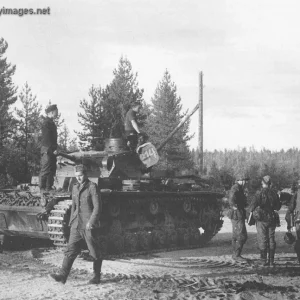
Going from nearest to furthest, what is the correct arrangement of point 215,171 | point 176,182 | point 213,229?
point 176,182 → point 213,229 → point 215,171

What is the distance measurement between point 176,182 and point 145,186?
177 centimetres

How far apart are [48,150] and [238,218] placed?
14.7ft

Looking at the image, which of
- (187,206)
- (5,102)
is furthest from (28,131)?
(187,206)

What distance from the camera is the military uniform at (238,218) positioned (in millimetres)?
11258

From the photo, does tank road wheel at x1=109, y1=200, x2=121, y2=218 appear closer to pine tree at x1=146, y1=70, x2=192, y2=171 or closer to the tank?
the tank

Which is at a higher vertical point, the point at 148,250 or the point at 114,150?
the point at 114,150

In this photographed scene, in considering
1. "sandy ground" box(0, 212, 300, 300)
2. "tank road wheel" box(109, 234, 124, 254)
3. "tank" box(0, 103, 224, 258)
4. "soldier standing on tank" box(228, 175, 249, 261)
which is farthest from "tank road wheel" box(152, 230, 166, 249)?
"soldier standing on tank" box(228, 175, 249, 261)

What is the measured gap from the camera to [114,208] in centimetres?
1259

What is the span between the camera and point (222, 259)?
1162 centimetres

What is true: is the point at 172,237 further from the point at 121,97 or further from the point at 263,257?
the point at 121,97

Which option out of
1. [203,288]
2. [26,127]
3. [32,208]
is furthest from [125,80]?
[203,288]

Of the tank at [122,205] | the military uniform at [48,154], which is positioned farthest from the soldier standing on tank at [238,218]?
the military uniform at [48,154]

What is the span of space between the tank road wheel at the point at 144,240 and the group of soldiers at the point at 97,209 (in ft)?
6.04

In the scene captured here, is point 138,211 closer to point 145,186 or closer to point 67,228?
point 145,186
